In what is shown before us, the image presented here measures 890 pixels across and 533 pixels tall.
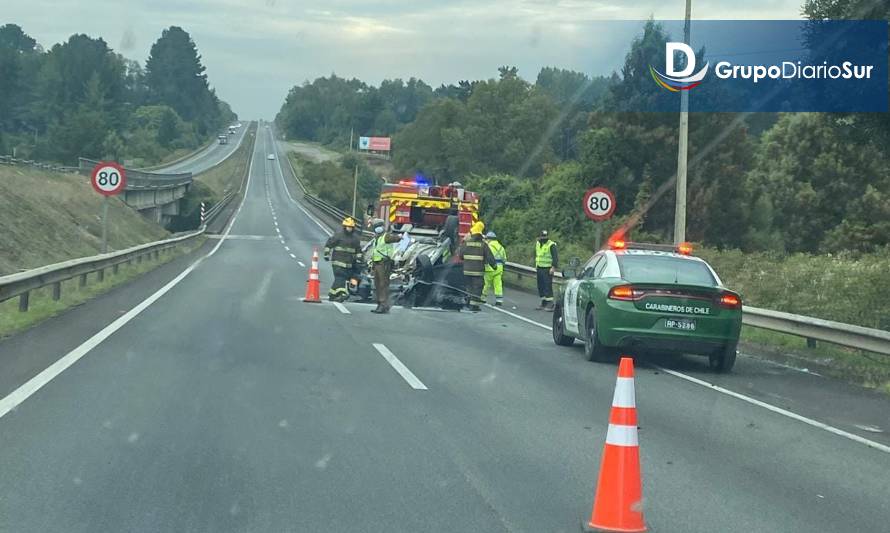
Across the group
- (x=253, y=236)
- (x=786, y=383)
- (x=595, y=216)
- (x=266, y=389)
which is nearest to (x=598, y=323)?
(x=786, y=383)

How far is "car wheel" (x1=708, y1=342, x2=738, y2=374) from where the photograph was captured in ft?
42.4

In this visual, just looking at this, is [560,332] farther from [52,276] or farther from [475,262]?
[52,276]

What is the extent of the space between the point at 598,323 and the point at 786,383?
2.32 meters

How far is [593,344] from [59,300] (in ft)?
31.8

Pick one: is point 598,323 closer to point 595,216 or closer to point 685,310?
point 685,310

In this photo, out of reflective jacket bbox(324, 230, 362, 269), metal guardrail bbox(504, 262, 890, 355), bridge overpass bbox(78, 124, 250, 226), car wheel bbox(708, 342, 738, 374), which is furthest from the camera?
bridge overpass bbox(78, 124, 250, 226)

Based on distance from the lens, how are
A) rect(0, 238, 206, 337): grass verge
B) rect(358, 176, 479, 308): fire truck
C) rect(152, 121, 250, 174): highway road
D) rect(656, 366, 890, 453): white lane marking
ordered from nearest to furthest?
rect(656, 366, 890, 453): white lane marking, rect(0, 238, 206, 337): grass verge, rect(358, 176, 479, 308): fire truck, rect(152, 121, 250, 174): highway road

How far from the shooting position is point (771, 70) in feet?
163

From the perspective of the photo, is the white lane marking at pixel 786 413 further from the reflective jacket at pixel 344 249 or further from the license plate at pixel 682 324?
the reflective jacket at pixel 344 249

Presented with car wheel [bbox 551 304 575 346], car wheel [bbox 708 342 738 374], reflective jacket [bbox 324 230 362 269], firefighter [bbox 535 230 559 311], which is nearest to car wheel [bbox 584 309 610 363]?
car wheel [bbox 708 342 738 374]

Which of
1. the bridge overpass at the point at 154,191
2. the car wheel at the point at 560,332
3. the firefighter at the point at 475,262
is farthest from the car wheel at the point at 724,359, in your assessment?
the bridge overpass at the point at 154,191

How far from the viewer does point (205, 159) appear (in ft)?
468

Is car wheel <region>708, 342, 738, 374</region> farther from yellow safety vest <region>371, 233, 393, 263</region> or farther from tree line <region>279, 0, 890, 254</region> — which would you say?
tree line <region>279, 0, 890, 254</region>

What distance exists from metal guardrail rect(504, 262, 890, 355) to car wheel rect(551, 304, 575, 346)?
9.96 ft
